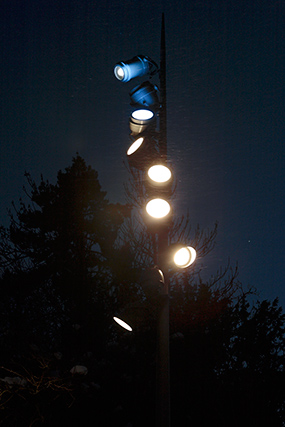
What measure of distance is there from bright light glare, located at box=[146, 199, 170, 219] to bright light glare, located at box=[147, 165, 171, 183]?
19cm

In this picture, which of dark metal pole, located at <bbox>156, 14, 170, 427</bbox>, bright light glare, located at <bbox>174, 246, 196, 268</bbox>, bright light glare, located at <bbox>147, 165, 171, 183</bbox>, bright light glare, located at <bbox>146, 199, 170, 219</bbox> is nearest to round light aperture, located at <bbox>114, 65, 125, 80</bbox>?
dark metal pole, located at <bbox>156, 14, 170, 427</bbox>

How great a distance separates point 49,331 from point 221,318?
7241mm

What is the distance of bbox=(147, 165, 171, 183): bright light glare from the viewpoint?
317cm

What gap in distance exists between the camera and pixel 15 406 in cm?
769

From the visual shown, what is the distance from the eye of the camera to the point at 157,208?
315 centimetres

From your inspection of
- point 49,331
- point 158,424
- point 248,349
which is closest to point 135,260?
point 49,331

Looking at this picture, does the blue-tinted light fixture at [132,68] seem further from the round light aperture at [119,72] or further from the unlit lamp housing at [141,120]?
the unlit lamp housing at [141,120]

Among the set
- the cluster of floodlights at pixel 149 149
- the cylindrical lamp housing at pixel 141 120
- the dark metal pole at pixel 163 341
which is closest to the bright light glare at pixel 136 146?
the cluster of floodlights at pixel 149 149

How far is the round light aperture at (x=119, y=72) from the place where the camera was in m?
3.64

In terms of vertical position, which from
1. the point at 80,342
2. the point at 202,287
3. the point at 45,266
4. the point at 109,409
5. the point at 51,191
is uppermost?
the point at 51,191

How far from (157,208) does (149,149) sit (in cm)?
59

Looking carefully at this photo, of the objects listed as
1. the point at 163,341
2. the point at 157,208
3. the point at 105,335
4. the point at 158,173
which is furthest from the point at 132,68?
the point at 105,335

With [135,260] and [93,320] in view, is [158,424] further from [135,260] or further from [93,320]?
[135,260]

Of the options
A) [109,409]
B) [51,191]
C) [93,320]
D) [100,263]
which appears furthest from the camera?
[51,191]
